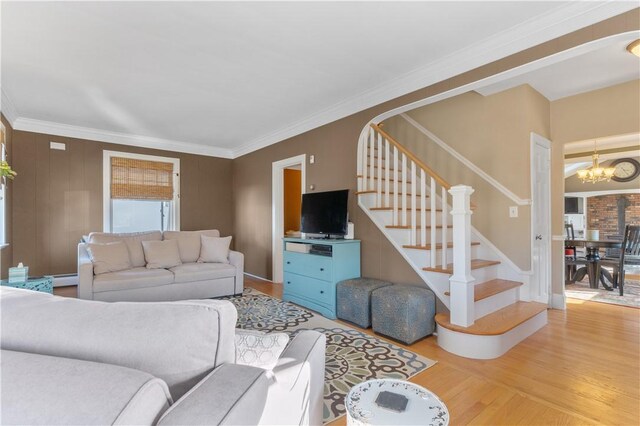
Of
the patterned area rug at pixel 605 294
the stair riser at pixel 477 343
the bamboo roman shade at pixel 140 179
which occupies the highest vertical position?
the bamboo roman shade at pixel 140 179

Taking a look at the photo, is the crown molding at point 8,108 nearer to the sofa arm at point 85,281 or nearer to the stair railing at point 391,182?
the sofa arm at point 85,281

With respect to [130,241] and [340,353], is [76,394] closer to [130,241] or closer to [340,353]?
[340,353]

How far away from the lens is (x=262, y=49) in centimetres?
266

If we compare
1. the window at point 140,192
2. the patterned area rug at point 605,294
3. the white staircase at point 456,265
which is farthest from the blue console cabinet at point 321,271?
the patterned area rug at point 605,294

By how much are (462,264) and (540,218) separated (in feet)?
6.00

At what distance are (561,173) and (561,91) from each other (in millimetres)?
970

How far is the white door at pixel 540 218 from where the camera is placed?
3.51m

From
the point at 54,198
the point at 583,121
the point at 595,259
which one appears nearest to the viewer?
the point at 583,121

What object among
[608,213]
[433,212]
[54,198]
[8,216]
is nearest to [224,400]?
[433,212]

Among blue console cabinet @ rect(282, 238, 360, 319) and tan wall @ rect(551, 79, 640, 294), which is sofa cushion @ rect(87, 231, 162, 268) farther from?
tan wall @ rect(551, 79, 640, 294)

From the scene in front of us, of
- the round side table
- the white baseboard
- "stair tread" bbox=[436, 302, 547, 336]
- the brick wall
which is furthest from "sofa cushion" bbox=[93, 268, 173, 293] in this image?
the brick wall

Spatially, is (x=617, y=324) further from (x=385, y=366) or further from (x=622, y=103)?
(x=385, y=366)

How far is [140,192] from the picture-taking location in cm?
553

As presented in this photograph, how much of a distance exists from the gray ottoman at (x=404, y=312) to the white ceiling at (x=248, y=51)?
2027mm
